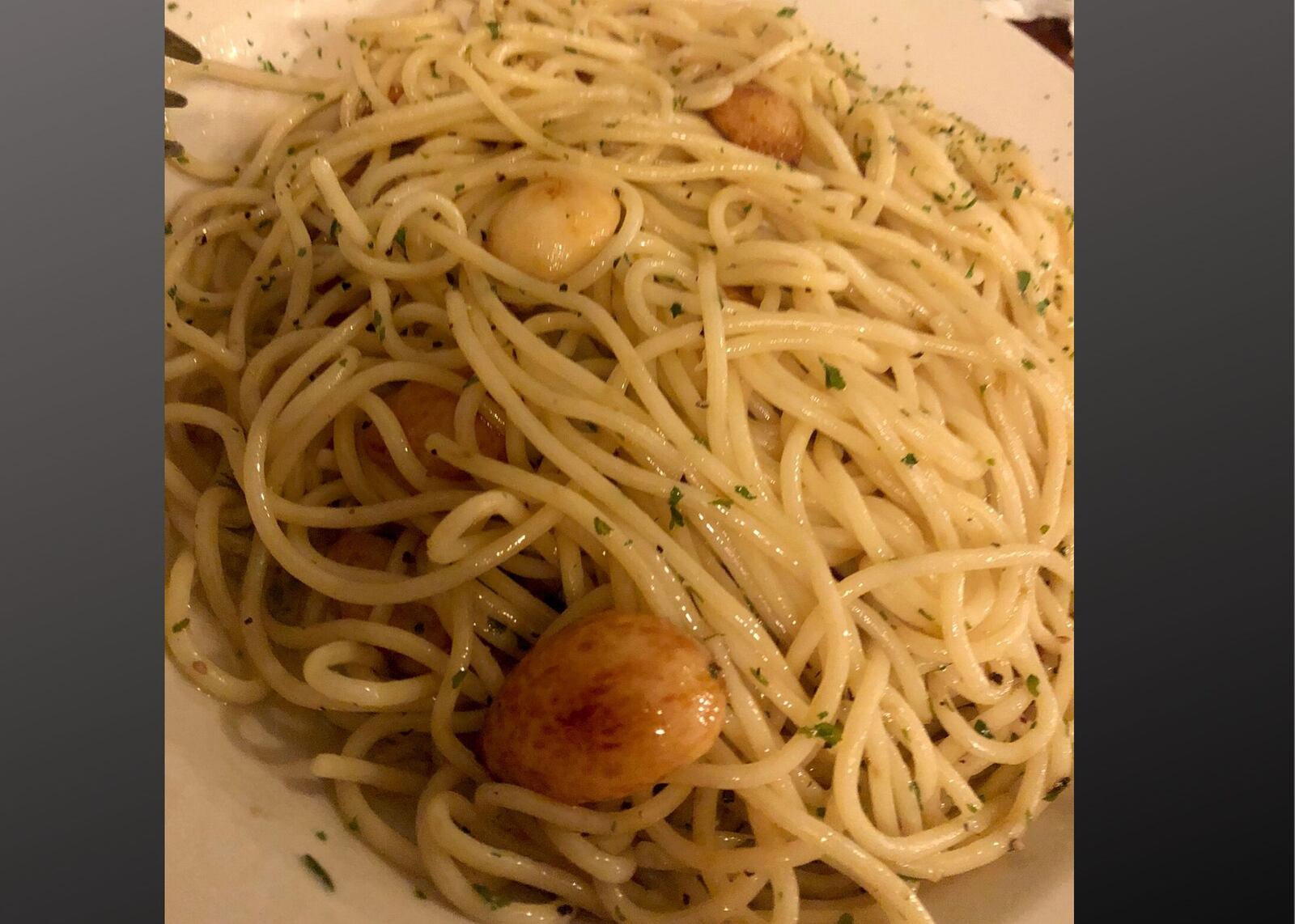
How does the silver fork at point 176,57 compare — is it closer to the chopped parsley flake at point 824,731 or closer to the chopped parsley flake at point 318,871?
the chopped parsley flake at point 318,871

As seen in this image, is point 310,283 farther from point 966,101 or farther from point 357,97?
point 966,101

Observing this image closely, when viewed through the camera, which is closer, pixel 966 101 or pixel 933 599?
pixel 933 599

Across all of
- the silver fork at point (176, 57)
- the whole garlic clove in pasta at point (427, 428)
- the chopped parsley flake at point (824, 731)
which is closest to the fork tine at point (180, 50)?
the silver fork at point (176, 57)

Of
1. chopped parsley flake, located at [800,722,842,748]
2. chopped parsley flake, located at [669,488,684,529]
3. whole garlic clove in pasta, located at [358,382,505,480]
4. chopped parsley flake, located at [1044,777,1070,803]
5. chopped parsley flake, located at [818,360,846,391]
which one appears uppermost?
chopped parsley flake, located at [818,360,846,391]

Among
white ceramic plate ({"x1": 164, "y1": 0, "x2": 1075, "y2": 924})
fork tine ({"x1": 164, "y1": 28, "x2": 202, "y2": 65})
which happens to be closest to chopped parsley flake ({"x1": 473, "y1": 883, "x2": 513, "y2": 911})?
white ceramic plate ({"x1": 164, "y1": 0, "x2": 1075, "y2": 924})

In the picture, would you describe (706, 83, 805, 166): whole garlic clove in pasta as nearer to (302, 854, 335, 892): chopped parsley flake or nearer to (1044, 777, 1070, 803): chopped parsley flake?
(1044, 777, 1070, 803): chopped parsley flake

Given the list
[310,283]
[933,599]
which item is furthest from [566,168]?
[933,599]
